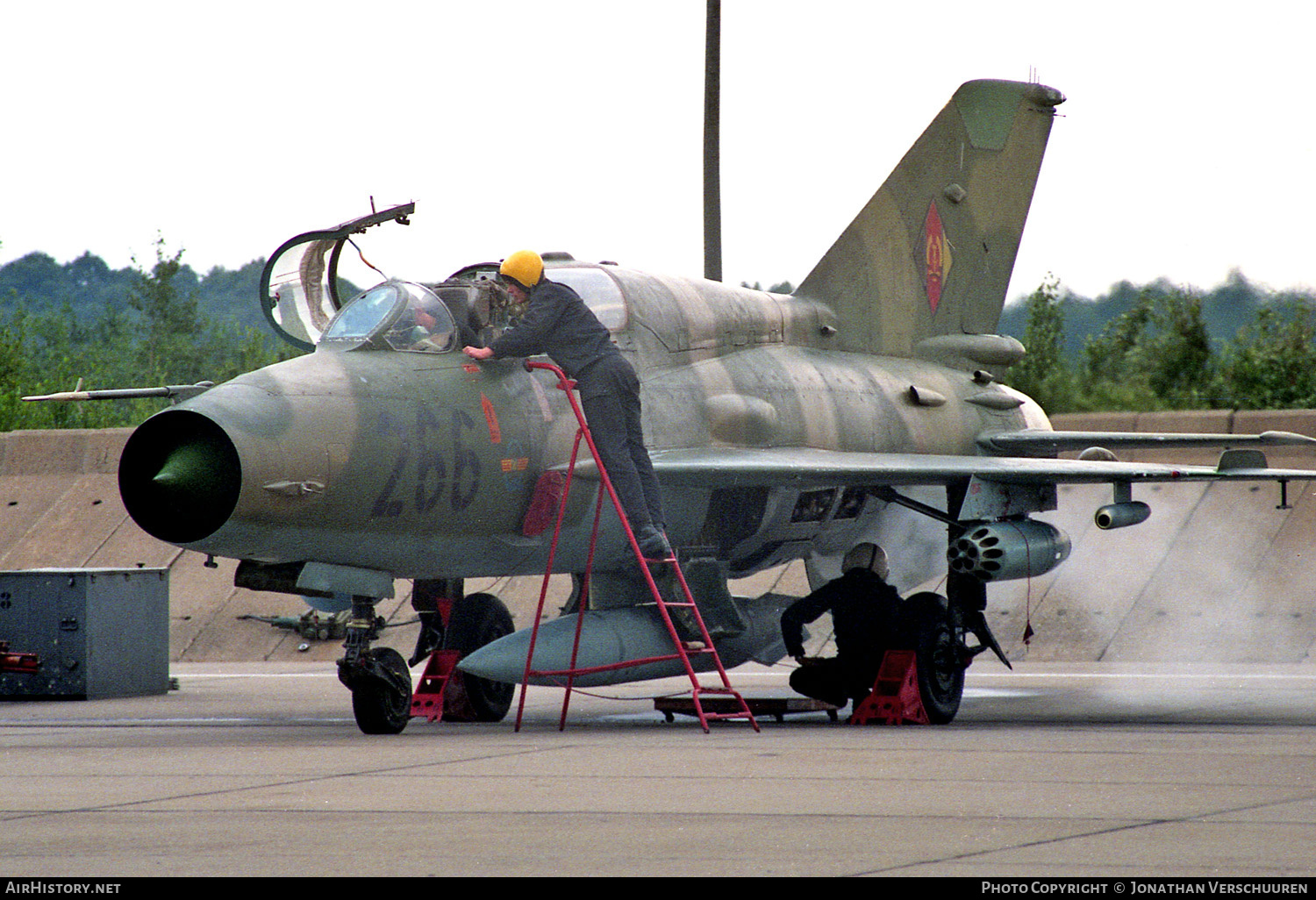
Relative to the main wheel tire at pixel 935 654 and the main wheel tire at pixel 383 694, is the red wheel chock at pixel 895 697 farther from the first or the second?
the main wheel tire at pixel 383 694

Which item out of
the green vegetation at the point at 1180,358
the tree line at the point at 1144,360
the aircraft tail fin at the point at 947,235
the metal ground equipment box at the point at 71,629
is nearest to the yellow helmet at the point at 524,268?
the aircraft tail fin at the point at 947,235

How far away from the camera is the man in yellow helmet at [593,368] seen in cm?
1162

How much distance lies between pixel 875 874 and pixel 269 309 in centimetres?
890

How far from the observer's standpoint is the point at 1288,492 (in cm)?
Answer: 2102

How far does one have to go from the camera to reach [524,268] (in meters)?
11.7

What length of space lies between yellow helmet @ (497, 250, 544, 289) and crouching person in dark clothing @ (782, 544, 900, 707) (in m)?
3.04

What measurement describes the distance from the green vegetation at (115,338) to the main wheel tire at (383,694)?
912 cm

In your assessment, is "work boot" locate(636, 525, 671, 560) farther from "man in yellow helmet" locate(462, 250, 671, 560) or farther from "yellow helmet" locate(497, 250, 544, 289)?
"yellow helmet" locate(497, 250, 544, 289)

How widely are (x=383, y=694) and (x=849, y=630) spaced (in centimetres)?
343

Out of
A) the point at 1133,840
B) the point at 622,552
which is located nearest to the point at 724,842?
the point at 1133,840

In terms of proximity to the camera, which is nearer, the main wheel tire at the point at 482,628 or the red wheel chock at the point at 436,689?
the red wheel chock at the point at 436,689

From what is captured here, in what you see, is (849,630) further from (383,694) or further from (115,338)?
(115,338)

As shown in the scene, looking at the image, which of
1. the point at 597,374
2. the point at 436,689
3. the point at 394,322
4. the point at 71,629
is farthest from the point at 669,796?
the point at 71,629

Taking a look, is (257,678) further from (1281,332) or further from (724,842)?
(1281,332)
